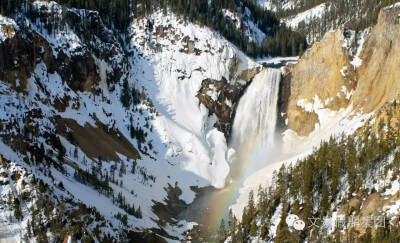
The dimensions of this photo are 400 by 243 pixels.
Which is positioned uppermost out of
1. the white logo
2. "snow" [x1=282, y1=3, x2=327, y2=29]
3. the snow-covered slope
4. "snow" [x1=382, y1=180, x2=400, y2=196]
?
"snow" [x1=282, y1=3, x2=327, y2=29]

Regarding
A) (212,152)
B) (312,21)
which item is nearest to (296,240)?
(212,152)

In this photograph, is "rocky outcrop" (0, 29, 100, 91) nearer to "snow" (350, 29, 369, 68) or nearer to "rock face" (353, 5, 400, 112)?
"snow" (350, 29, 369, 68)

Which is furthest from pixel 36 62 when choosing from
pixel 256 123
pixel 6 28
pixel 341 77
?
pixel 341 77

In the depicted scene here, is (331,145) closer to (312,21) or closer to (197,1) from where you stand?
(197,1)

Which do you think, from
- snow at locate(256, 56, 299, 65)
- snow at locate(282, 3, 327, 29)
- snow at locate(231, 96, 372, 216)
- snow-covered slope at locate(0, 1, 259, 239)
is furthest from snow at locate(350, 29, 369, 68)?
snow at locate(282, 3, 327, 29)

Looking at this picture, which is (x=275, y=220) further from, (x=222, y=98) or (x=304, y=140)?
(x=222, y=98)
